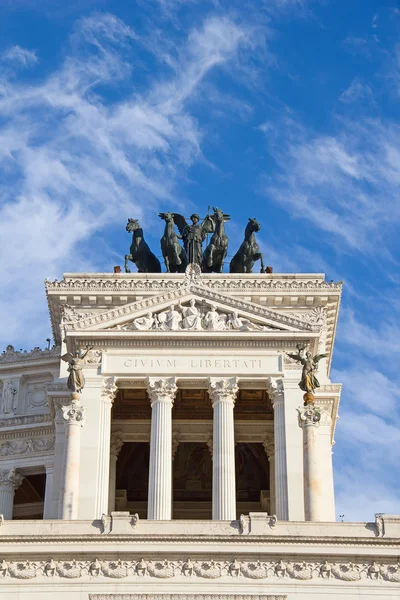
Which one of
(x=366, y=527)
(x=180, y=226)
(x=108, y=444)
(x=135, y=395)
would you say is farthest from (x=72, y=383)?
(x=180, y=226)

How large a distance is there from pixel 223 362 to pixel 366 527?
21.8 metres

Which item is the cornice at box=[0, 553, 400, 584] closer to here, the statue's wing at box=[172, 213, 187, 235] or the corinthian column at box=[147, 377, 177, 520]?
the corinthian column at box=[147, 377, 177, 520]

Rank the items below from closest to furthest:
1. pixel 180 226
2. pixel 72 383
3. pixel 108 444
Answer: pixel 72 383, pixel 108 444, pixel 180 226

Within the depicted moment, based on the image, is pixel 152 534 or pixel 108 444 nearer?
pixel 152 534

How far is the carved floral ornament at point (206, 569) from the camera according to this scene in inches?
1889

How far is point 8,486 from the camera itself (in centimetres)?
7744

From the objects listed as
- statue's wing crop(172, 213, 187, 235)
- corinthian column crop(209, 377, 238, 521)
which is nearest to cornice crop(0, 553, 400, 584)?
corinthian column crop(209, 377, 238, 521)

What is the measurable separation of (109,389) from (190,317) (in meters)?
5.85

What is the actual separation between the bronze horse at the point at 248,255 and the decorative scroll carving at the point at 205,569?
33.9m

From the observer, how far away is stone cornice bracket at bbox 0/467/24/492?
Answer: 77.4 m

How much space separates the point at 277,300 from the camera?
246 feet

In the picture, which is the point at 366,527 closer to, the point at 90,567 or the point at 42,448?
the point at 90,567

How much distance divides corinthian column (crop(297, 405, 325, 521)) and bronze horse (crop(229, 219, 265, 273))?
21216mm

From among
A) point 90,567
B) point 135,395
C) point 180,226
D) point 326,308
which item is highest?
point 180,226
